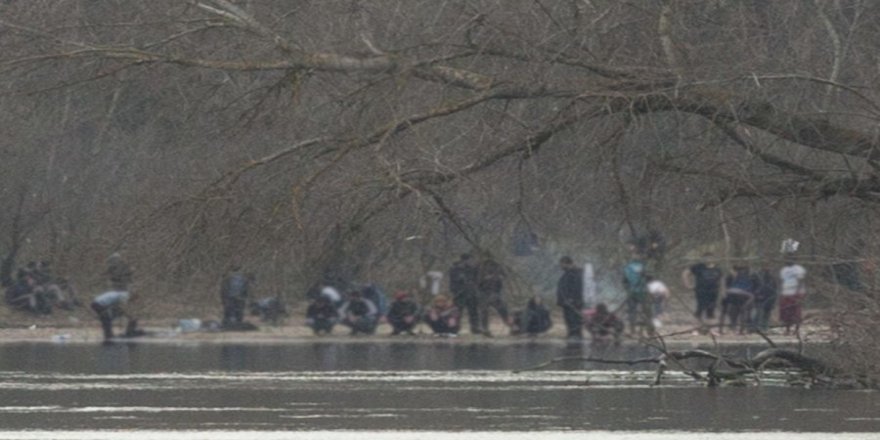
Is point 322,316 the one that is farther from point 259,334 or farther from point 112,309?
point 112,309

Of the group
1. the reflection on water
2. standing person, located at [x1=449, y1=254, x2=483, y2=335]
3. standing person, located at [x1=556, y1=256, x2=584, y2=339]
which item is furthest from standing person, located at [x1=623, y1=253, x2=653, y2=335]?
standing person, located at [x1=556, y1=256, x2=584, y2=339]

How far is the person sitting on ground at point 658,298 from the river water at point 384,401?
2.97 meters

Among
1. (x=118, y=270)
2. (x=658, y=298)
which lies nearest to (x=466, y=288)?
(x=658, y=298)

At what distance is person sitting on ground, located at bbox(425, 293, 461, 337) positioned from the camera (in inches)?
963

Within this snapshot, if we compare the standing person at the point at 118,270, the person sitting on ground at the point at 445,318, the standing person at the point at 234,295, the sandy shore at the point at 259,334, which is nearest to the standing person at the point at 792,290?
the sandy shore at the point at 259,334

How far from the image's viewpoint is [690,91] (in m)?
14.6

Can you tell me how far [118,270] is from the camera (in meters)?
14.7

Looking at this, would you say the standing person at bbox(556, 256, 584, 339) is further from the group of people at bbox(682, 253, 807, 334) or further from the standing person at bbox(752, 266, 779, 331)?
the standing person at bbox(752, 266, 779, 331)

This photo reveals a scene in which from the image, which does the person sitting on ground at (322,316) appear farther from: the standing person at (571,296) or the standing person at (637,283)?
the standing person at (637,283)

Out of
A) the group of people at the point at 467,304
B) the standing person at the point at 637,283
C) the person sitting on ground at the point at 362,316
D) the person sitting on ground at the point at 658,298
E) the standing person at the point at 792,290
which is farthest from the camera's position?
the person sitting on ground at the point at 362,316

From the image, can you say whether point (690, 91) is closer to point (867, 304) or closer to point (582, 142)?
point (582, 142)

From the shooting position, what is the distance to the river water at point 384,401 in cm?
1138

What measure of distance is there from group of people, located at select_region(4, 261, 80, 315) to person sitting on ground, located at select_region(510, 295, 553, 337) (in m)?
5.95

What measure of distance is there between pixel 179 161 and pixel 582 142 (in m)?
3.67
